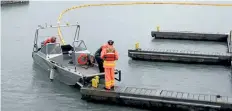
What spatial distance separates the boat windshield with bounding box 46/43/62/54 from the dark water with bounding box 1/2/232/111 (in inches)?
57.5

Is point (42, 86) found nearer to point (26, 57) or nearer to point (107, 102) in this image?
point (107, 102)

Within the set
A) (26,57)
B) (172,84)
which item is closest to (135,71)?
(172,84)

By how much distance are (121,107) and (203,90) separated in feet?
14.7

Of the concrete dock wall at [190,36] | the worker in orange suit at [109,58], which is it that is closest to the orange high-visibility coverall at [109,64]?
the worker in orange suit at [109,58]

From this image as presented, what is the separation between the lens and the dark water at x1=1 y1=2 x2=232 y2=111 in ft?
56.7

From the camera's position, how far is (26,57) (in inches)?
969

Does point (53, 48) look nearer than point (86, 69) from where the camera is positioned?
No

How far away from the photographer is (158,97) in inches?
580

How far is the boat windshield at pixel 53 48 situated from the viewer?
63.0 ft

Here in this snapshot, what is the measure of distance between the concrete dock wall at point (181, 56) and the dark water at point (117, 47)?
1.58 ft

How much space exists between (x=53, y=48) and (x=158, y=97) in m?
6.83

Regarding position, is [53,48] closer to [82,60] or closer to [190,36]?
[82,60]

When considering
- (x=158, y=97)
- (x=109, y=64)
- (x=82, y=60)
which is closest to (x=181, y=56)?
(x=82, y=60)

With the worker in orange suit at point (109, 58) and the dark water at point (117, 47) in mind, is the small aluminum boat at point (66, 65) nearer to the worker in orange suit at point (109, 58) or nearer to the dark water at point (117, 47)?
the dark water at point (117, 47)
